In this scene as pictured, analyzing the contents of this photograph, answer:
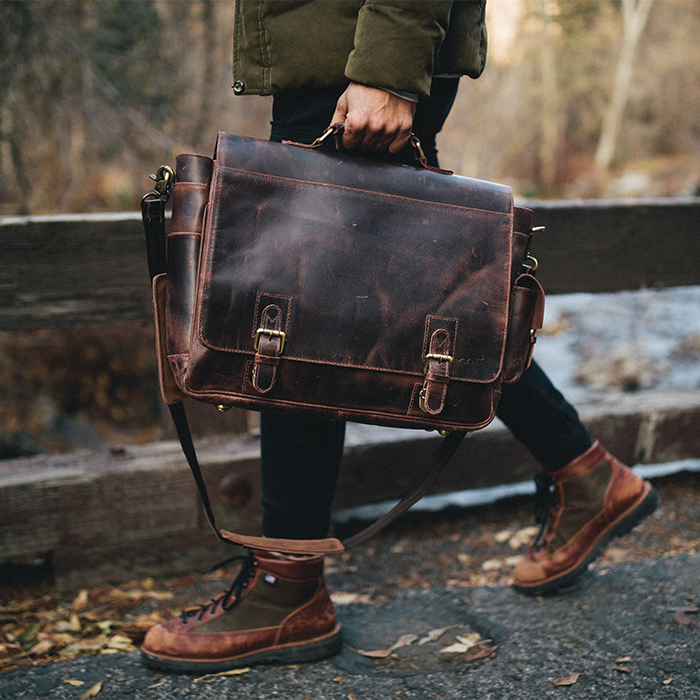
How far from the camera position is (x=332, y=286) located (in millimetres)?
1247

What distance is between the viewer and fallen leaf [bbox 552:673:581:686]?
1.35m

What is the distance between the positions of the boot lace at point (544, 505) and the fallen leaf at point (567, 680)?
0.41 m

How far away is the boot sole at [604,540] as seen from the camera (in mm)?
1690

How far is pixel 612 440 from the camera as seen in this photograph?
234cm

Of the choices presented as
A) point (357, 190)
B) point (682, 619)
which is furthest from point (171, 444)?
point (682, 619)

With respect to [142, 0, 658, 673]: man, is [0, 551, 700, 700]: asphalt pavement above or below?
below

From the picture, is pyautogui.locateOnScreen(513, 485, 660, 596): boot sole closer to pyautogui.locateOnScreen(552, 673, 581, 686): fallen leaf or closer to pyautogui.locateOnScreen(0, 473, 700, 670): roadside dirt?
pyautogui.locateOnScreen(0, 473, 700, 670): roadside dirt

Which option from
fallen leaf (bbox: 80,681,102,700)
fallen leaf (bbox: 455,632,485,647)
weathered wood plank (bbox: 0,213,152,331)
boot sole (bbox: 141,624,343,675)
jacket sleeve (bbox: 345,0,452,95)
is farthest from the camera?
weathered wood plank (bbox: 0,213,152,331)

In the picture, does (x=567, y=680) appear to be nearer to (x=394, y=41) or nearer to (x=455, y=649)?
(x=455, y=649)

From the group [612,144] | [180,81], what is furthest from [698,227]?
[612,144]

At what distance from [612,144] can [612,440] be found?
24.4 meters

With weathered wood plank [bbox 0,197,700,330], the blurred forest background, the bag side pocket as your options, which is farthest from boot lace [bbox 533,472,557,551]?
the blurred forest background

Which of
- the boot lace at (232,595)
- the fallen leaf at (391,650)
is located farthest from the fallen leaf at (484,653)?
the boot lace at (232,595)

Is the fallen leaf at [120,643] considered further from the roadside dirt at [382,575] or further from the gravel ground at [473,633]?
the gravel ground at [473,633]
